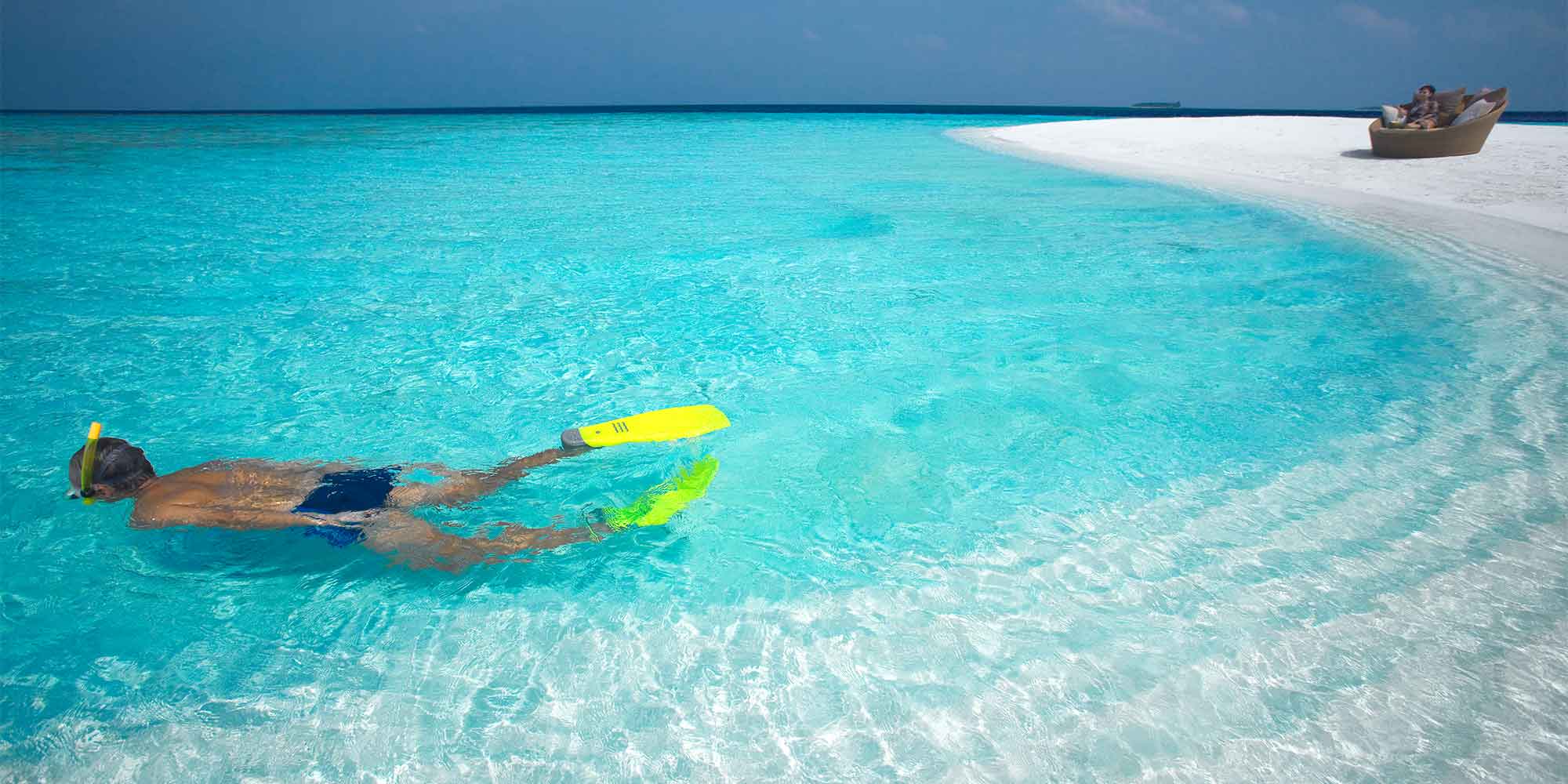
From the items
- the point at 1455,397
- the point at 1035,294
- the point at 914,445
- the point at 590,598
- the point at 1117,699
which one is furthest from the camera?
the point at 1035,294

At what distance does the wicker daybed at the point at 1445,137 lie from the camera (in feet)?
43.8

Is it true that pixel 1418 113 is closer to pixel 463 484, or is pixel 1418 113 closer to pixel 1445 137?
pixel 1445 137

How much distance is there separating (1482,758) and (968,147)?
919 inches

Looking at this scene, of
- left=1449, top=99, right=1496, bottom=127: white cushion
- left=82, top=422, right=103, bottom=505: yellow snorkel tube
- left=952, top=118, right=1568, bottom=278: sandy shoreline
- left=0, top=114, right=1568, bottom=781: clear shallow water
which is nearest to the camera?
left=0, top=114, right=1568, bottom=781: clear shallow water

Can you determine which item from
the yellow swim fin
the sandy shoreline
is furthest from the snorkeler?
the sandy shoreline

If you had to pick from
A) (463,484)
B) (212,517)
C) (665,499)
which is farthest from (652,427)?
(212,517)

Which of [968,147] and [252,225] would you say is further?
[968,147]

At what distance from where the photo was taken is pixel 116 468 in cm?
365

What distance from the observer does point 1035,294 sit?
8086mm

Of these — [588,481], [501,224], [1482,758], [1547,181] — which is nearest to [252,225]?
[501,224]

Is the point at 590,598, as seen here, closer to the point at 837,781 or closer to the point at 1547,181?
the point at 837,781

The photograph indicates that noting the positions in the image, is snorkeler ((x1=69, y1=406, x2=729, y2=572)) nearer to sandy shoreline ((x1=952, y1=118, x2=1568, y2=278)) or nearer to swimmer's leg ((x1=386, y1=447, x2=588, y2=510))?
swimmer's leg ((x1=386, y1=447, x2=588, y2=510))

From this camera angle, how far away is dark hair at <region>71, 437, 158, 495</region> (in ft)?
11.6

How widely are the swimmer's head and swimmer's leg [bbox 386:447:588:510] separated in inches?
44.8
